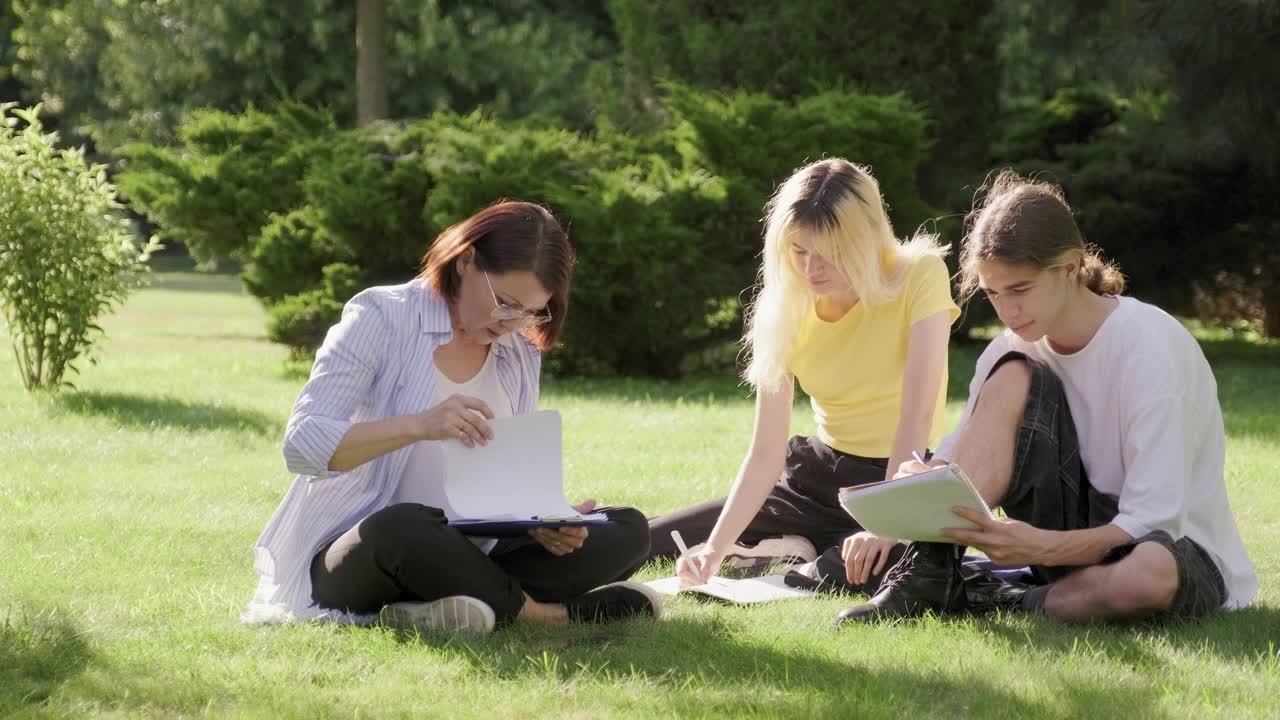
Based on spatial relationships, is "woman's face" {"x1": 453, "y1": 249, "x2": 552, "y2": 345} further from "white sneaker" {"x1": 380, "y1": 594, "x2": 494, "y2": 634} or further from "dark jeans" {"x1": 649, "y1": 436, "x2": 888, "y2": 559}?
"dark jeans" {"x1": 649, "y1": 436, "x2": 888, "y2": 559}

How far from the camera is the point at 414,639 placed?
3.75 m

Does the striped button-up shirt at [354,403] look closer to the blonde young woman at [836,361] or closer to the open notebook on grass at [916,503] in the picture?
the blonde young woman at [836,361]

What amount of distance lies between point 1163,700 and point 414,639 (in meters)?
1.74

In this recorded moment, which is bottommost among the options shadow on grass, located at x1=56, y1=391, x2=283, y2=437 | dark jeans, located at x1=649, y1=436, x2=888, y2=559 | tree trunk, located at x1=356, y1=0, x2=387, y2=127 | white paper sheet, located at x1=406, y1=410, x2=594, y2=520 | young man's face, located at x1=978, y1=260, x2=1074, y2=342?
shadow on grass, located at x1=56, y1=391, x2=283, y2=437

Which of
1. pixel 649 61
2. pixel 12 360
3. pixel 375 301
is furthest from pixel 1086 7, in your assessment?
pixel 375 301

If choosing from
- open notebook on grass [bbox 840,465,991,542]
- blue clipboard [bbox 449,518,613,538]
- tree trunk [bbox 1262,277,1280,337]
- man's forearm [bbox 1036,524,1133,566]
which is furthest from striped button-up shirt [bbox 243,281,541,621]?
tree trunk [bbox 1262,277,1280,337]

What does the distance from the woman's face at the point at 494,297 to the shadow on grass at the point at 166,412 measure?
4211 mm

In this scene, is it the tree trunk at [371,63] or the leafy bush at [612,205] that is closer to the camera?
the leafy bush at [612,205]

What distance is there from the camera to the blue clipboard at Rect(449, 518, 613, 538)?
3.64 m

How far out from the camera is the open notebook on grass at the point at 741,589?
4434 millimetres

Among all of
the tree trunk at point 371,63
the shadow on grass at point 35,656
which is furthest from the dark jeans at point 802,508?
the tree trunk at point 371,63

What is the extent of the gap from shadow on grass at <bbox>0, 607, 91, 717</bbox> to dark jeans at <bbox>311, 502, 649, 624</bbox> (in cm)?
62

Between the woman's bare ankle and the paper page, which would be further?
the woman's bare ankle

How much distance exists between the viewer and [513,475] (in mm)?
3779
